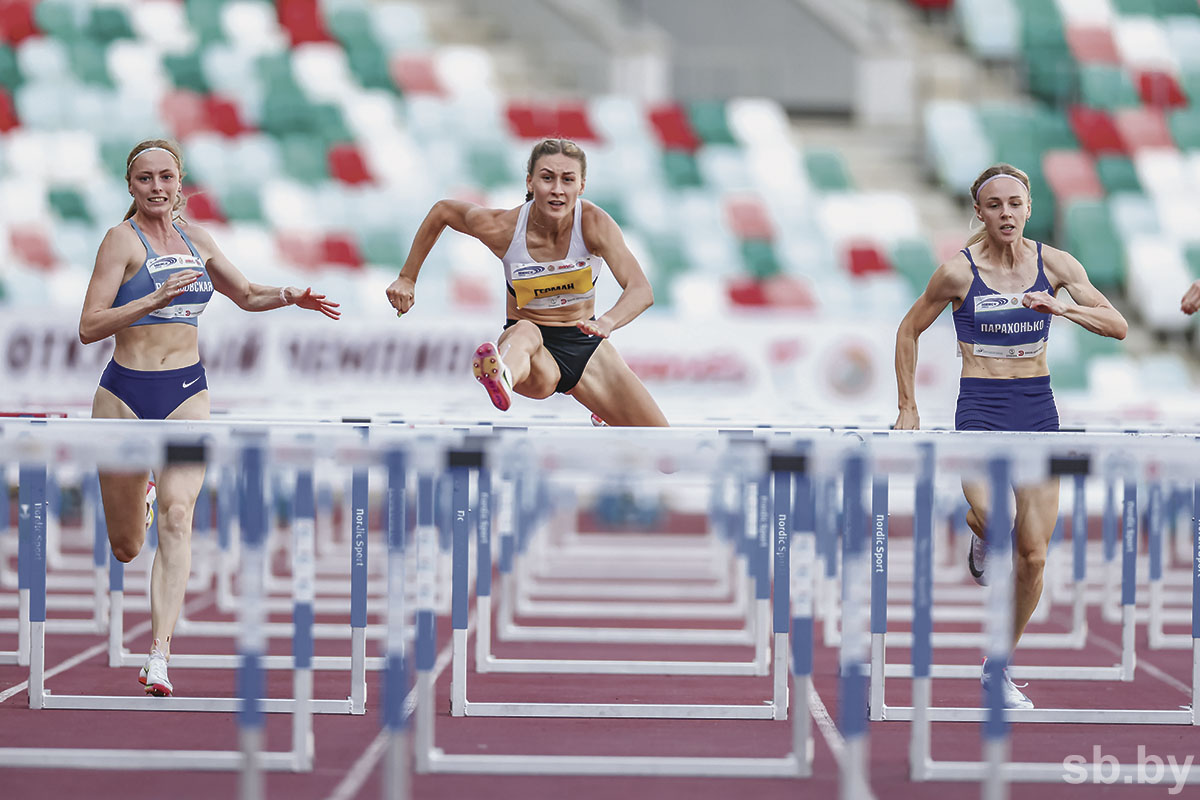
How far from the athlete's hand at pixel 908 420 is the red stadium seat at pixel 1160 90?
40.3 ft

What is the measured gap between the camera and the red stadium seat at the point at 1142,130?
14.9 meters

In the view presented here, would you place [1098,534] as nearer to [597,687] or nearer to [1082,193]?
[1082,193]

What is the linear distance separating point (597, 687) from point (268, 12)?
12.3 m

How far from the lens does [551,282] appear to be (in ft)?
15.9

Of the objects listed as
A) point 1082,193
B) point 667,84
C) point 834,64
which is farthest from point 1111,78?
point 667,84

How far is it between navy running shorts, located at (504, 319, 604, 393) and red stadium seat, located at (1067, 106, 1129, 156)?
37.7 ft

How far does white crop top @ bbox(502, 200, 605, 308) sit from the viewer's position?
4809mm

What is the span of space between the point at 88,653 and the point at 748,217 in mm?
9508

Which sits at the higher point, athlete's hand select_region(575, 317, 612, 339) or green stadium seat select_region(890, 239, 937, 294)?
green stadium seat select_region(890, 239, 937, 294)

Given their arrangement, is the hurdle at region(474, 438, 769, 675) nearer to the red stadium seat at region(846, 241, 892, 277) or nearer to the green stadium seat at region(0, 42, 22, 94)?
the red stadium seat at region(846, 241, 892, 277)

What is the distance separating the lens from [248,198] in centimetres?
1405

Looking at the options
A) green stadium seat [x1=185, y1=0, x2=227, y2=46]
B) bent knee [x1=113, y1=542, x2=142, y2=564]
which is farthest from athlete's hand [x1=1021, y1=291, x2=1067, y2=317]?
green stadium seat [x1=185, y1=0, x2=227, y2=46]

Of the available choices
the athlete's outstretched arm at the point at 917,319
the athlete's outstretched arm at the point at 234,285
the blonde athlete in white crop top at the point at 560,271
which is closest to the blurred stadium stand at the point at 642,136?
the athlete's outstretched arm at the point at 234,285

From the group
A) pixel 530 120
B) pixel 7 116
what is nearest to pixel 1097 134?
pixel 530 120
